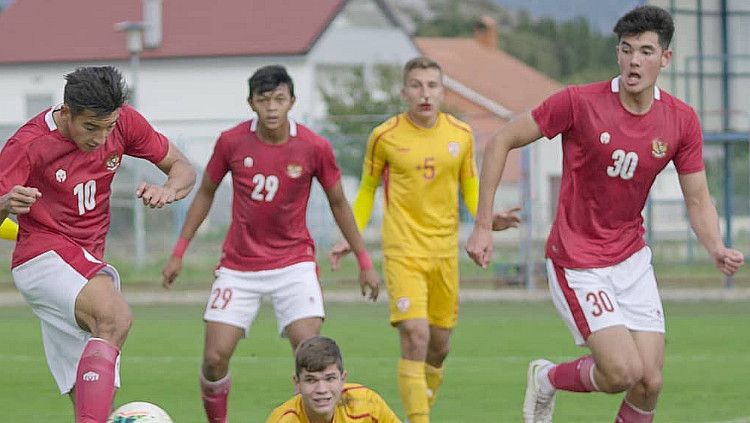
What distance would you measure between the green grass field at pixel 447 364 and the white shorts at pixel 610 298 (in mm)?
1840

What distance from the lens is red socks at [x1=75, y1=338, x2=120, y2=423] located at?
7.48m

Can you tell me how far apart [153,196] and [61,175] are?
1.92 feet

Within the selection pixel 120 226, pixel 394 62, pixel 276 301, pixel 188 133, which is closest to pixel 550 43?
pixel 394 62

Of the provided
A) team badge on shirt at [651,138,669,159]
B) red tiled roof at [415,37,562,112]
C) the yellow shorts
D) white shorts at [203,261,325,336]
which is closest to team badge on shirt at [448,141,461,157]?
the yellow shorts

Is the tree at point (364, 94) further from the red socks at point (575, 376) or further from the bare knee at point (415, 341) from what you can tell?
→ the red socks at point (575, 376)

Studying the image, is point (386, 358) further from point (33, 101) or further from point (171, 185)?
point (33, 101)

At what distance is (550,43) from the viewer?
100500mm

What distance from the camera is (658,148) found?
27.3ft

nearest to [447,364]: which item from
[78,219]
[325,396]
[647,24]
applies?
[647,24]

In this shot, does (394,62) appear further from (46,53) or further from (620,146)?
(620,146)

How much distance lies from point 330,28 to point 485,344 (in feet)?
107

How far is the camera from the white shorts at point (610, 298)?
27.4 ft

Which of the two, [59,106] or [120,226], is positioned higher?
[59,106]

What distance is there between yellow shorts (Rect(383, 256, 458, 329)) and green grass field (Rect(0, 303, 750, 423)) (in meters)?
0.70
